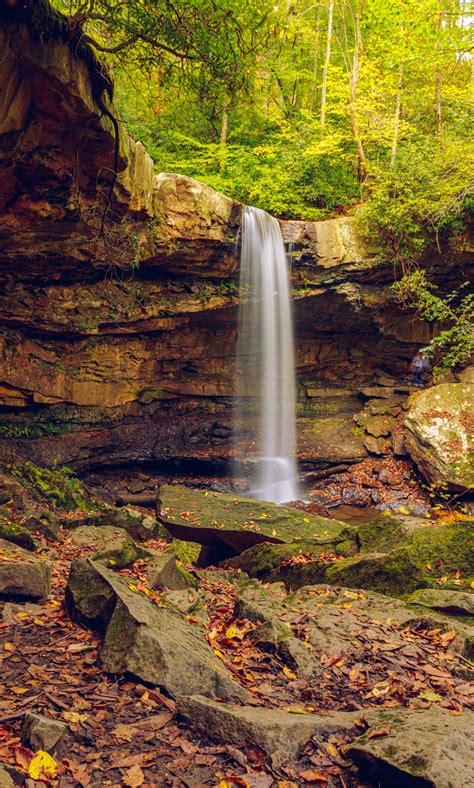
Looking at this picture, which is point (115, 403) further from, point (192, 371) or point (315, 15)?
point (315, 15)

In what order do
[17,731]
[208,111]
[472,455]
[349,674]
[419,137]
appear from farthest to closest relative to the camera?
1. [208,111]
2. [419,137]
3. [472,455]
4. [349,674]
5. [17,731]

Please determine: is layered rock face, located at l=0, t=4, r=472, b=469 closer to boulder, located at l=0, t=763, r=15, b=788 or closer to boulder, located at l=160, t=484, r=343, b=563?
boulder, located at l=160, t=484, r=343, b=563

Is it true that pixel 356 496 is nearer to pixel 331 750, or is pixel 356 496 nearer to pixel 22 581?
pixel 22 581

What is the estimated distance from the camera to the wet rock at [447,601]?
3969 millimetres

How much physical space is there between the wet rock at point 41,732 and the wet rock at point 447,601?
3228 mm

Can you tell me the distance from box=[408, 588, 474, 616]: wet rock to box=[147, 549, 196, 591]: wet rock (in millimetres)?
2184

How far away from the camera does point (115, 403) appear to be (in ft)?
42.5

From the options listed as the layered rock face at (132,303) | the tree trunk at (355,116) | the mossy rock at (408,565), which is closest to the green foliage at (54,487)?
the layered rock face at (132,303)

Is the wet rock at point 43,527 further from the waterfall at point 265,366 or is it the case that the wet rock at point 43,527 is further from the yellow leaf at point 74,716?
the waterfall at point 265,366

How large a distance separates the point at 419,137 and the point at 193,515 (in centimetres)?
1320

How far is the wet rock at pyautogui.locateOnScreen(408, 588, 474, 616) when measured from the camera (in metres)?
3.97


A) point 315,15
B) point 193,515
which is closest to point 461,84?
point 315,15

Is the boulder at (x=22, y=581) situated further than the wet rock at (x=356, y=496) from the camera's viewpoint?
No

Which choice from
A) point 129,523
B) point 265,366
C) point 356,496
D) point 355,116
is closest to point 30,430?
point 129,523
